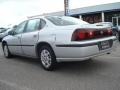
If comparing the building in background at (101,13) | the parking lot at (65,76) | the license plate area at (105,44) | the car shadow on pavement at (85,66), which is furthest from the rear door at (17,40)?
the building in background at (101,13)

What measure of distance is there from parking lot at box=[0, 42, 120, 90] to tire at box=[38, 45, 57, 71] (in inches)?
6.6

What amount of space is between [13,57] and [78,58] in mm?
4266

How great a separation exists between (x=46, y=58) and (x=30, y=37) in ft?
3.24

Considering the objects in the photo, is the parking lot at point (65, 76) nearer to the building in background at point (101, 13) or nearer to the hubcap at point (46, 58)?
the hubcap at point (46, 58)

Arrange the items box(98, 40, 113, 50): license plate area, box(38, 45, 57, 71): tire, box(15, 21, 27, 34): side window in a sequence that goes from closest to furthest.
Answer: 1. box(98, 40, 113, 50): license plate area
2. box(38, 45, 57, 71): tire
3. box(15, 21, 27, 34): side window

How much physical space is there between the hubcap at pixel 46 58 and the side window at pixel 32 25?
90 centimetres

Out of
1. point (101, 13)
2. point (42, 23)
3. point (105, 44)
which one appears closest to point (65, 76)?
point (105, 44)

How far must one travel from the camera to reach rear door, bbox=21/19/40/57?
6.95 meters

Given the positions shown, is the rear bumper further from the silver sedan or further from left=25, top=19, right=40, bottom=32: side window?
left=25, top=19, right=40, bottom=32: side window

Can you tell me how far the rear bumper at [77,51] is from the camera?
18.4 feet

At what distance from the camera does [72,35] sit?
5.72 metres

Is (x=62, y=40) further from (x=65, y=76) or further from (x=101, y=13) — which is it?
(x=101, y=13)

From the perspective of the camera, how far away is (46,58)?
6.53 meters

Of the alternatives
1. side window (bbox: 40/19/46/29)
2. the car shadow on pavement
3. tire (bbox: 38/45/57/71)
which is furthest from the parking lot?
side window (bbox: 40/19/46/29)
